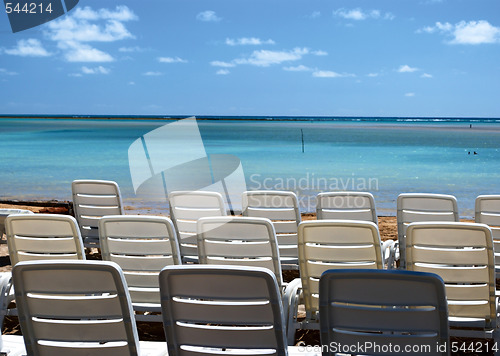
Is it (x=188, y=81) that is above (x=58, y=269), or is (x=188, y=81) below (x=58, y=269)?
above

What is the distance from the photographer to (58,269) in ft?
7.10

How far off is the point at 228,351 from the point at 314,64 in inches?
3760

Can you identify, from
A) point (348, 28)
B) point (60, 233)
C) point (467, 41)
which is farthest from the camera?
point (348, 28)

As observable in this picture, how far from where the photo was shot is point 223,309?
2184 mm

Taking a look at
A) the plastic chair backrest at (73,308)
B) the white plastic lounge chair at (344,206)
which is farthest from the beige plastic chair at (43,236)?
the white plastic lounge chair at (344,206)

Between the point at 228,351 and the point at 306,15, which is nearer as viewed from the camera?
the point at 228,351

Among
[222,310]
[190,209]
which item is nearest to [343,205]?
[190,209]

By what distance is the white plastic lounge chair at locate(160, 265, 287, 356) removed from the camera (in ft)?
6.85

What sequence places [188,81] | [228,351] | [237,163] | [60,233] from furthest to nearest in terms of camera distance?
[188,81] → [237,163] → [60,233] → [228,351]

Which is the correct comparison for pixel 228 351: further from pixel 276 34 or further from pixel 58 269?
pixel 276 34

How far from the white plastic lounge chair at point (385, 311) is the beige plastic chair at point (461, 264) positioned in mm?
867

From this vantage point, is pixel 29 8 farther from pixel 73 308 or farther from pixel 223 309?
pixel 223 309

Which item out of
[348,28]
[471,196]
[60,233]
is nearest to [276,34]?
[348,28]

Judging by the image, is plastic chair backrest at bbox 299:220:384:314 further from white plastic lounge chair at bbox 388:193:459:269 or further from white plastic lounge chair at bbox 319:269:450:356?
white plastic lounge chair at bbox 388:193:459:269
